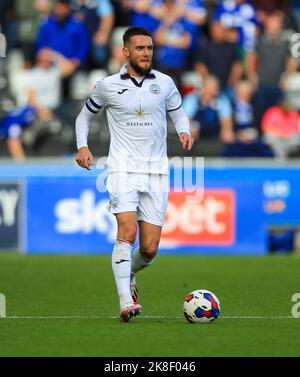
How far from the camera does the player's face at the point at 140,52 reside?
1007cm

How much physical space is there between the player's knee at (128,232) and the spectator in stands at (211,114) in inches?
406

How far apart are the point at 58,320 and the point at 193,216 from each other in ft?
27.9

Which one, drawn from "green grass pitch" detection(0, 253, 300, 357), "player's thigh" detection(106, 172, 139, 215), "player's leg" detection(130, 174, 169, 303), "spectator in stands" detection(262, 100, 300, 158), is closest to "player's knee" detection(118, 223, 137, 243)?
"player's thigh" detection(106, 172, 139, 215)

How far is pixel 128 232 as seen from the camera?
10.0m

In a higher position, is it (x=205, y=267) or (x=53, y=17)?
(x=53, y=17)

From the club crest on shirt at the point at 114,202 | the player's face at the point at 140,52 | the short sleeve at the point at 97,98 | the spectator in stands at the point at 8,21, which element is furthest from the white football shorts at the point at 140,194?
the spectator in stands at the point at 8,21

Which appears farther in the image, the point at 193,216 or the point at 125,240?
the point at 193,216

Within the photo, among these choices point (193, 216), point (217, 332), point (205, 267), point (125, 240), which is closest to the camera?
point (217, 332)

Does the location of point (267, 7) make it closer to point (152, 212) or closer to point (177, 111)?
point (177, 111)

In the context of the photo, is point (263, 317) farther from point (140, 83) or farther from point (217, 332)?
point (140, 83)

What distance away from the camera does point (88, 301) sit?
1206cm
